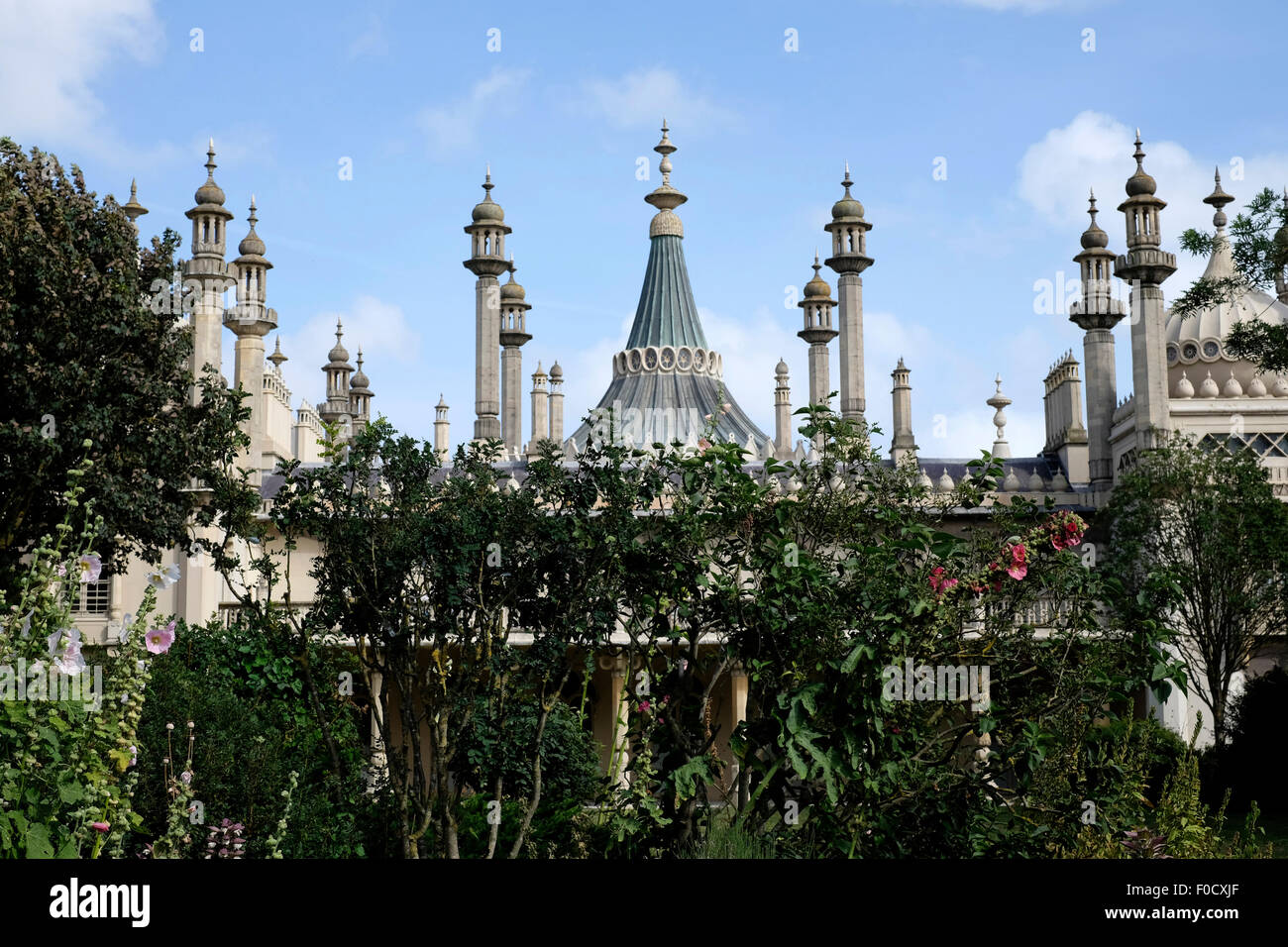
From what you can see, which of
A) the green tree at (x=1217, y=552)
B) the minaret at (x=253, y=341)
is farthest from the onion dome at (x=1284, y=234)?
the minaret at (x=253, y=341)

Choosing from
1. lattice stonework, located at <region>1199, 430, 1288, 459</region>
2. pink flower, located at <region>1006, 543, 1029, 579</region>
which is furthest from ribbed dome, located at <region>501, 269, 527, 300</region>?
pink flower, located at <region>1006, 543, 1029, 579</region>

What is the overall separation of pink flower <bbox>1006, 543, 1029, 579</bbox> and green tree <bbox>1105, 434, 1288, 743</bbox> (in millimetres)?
18393

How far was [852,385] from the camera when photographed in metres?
41.0

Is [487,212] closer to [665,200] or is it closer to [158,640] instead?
[665,200]

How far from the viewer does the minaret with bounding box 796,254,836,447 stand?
45.1 meters

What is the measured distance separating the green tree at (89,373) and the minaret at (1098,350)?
2536 centimetres

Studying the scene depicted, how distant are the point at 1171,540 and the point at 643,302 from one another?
32.7 meters

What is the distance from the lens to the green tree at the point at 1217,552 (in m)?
29.4

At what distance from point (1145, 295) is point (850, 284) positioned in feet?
26.6

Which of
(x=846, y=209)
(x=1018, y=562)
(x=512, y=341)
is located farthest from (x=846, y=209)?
(x=1018, y=562)

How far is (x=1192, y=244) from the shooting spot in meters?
19.9

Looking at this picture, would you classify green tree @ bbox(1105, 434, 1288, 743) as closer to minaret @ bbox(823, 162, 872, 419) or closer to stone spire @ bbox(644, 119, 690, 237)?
minaret @ bbox(823, 162, 872, 419)

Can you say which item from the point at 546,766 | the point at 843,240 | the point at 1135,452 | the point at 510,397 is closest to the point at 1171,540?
the point at 1135,452
